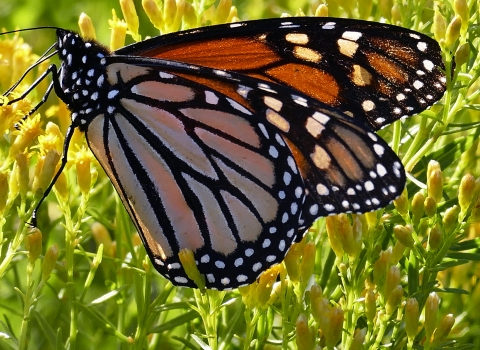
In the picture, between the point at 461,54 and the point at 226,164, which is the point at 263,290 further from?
the point at 461,54

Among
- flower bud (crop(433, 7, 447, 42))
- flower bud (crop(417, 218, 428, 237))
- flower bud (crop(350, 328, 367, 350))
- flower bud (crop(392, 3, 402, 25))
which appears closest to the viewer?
flower bud (crop(350, 328, 367, 350))


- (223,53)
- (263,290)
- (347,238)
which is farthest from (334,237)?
(223,53)

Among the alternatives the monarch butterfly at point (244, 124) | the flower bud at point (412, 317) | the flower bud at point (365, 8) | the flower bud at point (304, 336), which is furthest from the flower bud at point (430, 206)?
the flower bud at point (365, 8)

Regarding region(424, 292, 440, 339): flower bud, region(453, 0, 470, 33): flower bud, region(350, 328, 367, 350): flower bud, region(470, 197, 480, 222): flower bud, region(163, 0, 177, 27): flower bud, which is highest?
region(163, 0, 177, 27): flower bud

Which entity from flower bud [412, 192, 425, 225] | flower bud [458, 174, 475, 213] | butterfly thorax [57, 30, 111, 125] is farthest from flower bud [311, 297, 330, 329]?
butterfly thorax [57, 30, 111, 125]

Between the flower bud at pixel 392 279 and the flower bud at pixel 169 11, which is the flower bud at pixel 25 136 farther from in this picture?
the flower bud at pixel 392 279

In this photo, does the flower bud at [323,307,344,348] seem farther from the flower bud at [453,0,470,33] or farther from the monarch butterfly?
the flower bud at [453,0,470,33]

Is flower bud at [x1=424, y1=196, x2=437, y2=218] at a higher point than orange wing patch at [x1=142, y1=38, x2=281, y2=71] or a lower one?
lower
